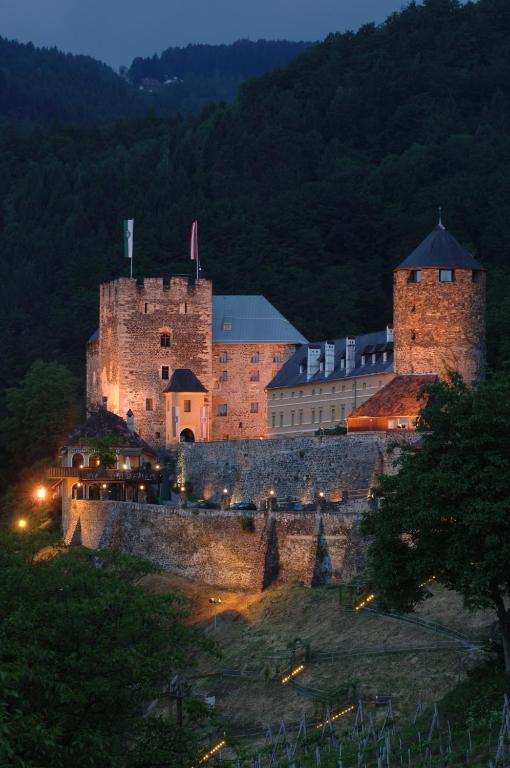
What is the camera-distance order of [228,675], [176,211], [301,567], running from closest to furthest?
1. [228,675]
2. [301,567]
3. [176,211]

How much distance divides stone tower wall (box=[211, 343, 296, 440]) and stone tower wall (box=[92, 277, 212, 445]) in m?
1.04

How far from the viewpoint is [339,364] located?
79.7 meters

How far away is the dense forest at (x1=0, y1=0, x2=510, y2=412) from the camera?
112 meters

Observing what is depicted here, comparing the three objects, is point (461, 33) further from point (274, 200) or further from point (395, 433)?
point (395, 433)

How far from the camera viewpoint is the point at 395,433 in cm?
6328

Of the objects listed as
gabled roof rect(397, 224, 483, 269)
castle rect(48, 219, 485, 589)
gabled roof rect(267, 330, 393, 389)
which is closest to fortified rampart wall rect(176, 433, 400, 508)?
castle rect(48, 219, 485, 589)

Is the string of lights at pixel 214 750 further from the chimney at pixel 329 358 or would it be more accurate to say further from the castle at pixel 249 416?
the chimney at pixel 329 358

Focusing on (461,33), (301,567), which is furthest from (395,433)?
(461,33)

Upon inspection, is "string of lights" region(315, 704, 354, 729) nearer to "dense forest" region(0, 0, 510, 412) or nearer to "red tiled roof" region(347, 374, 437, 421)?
"red tiled roof" region(347, 374, 437, 421)

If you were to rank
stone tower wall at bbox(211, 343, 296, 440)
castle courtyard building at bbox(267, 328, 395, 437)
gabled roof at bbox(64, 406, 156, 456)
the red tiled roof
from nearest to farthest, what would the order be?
the red tiled roof → castle courtyard building at bbox(267, 328, 395, 437) → gabled roof at bbox(64, 406, 156, 456) → stone tower wall at bbox(211, 343, 296, 440)

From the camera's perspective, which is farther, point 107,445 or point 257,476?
point 107,445

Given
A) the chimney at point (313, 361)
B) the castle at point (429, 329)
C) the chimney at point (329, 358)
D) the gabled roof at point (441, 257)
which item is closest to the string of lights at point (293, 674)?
the castle at point (429, 329)

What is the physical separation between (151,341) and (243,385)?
505 cm

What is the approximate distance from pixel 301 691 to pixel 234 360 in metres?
36.8
